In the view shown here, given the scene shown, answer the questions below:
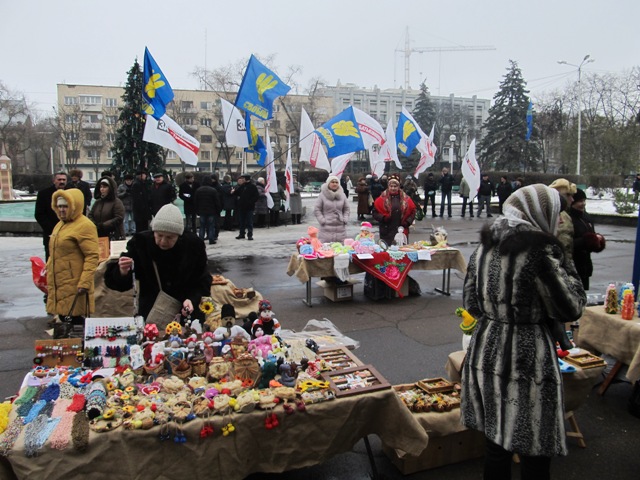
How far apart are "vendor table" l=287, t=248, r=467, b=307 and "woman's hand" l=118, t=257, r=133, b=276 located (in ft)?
12.1

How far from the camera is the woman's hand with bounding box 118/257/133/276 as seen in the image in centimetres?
359

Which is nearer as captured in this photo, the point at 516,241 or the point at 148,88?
the point at 516,241

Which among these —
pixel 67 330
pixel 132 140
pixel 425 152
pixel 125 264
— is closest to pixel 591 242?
pixel 125 264

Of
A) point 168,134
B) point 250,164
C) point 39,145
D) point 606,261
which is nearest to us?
point 168,134

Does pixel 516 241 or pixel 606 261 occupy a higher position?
pixel 516 241

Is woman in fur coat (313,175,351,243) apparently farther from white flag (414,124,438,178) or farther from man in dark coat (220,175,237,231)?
white flag (414,124,438,178)

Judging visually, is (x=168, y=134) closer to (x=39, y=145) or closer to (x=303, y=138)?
(x=303, y=138)

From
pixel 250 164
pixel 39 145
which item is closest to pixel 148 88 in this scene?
pixel 39 145

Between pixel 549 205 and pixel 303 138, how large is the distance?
1064cm

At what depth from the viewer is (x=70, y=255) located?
4816mm

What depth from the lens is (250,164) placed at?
73.2 metres

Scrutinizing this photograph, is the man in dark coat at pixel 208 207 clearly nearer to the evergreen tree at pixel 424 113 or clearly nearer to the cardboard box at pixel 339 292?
the cardboard box at pixel 339 292

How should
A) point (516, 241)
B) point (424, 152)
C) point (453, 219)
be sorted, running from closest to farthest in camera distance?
point (516, 241), point (424, 152), point (453, 219)

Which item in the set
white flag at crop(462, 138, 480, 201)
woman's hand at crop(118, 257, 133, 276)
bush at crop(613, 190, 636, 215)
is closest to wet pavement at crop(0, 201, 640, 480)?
woman's hand at crop(118, 257, 133, 276)
